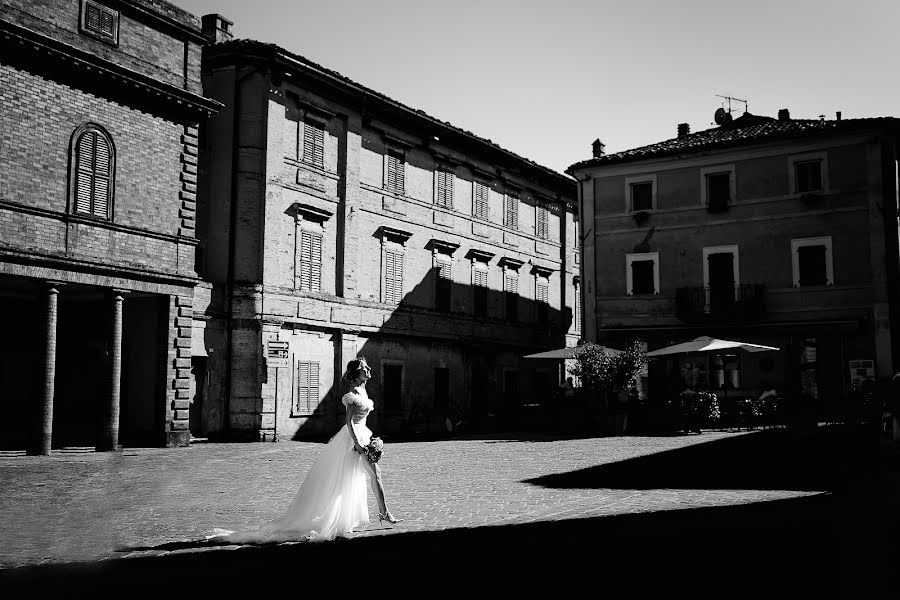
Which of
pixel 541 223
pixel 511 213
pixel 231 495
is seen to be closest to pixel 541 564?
pixel 231 495

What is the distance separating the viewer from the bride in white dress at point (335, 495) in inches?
305

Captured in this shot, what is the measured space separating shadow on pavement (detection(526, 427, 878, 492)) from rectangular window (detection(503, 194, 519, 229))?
16.2m

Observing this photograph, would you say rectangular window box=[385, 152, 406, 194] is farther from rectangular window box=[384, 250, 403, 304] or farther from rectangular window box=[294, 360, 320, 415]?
rectangular window box=[294, 360, 320, 415]

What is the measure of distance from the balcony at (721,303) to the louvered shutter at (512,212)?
7.48 m

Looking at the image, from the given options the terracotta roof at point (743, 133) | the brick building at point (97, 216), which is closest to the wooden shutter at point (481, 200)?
the terracotta roof at point (743, 133)

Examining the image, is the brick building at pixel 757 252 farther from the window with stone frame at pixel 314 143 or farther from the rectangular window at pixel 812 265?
the window with stone frame at pixel 314 143

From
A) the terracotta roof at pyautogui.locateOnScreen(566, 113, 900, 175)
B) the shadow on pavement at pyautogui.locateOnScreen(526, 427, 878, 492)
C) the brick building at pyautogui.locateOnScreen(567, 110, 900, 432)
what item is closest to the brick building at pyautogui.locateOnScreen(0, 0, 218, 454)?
the shadow on pavement at pyautogui.locateOnScreen(526, 427, 878, 492)

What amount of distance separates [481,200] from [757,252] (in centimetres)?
1004

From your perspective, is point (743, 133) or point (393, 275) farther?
point (743, 133)

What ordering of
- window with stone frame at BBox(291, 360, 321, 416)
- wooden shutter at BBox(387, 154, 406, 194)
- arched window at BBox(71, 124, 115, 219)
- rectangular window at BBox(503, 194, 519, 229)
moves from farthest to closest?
rectangular window at BBox(503, 194, 519, 229) → wooden shutter at BBox(387, 154, 406, 194) → window with stone frame at BBox(291, 360, 321, 416) → arched window at BBox(71, 124, 115, 219)

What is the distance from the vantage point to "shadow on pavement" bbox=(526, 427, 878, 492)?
11828mm

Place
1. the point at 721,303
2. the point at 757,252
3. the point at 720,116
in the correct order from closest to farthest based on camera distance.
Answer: the point at 721,303
the point at 757,252
the point at 720,116

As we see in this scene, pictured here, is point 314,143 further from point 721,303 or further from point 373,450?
point 373,450

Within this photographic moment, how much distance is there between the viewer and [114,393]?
58.7 feet
